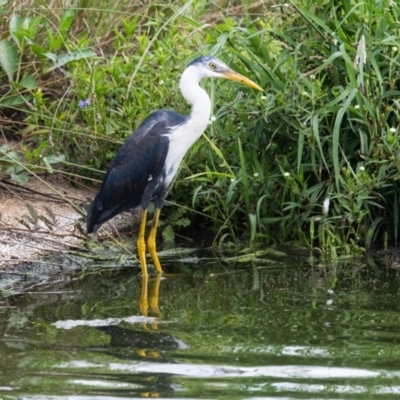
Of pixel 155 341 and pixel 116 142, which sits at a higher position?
pixel 116 142

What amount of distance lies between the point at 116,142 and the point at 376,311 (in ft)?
7.73

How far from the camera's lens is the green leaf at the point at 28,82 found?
6.97 metres

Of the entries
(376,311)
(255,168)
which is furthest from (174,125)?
(376,311)

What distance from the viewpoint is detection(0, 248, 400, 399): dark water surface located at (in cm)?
416

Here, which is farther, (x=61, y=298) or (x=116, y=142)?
(x=116, y=142)

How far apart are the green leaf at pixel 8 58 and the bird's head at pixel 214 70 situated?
51.4 inches

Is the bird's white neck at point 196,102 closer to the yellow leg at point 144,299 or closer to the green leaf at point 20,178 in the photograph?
the yellow leg at point 144,299

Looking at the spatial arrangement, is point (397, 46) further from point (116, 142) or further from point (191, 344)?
→ point (191, 344)

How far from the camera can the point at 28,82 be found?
7.00 metres

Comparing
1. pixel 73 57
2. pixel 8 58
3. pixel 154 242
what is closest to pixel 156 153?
pixel 154 242

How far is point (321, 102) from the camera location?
6277 mm

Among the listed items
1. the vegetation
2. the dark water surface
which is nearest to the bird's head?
the vegetation

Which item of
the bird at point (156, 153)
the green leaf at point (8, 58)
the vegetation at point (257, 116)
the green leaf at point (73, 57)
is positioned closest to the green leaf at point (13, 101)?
the vegetation at point (257, 116)

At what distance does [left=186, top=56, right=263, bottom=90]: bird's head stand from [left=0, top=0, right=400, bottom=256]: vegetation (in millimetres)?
153
